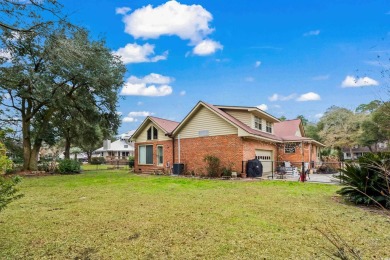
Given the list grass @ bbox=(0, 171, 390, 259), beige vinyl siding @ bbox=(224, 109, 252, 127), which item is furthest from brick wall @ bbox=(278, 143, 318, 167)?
grass @ bbox=(0, 171, 390, 259)

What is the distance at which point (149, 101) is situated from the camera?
102ft

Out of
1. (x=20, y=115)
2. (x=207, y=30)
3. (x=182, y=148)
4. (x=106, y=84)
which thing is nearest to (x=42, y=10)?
(x=207, y=30)

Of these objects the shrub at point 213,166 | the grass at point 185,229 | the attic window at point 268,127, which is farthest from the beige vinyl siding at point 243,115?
the grass at point 185,229

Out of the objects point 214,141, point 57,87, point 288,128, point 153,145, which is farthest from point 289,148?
point 57,87

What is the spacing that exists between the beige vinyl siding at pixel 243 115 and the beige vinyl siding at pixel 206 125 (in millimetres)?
2410

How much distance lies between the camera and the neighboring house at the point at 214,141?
1650 centimetres

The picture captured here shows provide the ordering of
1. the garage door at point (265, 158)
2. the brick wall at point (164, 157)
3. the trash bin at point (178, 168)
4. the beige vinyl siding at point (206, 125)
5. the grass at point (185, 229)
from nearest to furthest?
the grass at point (185, 229), the beige vinyl siding at point (206, 125), the garage door at point (265, 158), the trash bin at point (178, 168), the brick wall at point (164, 157)

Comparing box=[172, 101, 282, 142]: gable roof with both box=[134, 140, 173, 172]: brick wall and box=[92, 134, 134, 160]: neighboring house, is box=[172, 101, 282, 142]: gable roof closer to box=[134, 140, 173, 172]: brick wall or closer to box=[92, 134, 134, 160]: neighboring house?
box=[134, 140, 173, 172]: brick wall

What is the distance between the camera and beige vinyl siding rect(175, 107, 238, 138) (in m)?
16.9

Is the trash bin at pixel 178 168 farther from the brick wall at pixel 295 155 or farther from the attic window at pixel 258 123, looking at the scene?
the brick wall at pixel 295 155

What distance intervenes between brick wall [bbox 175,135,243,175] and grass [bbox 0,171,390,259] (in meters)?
8.00

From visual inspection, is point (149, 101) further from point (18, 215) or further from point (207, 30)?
point (18, 215)

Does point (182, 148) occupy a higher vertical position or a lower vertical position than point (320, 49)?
lower

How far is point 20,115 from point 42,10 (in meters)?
20.3
